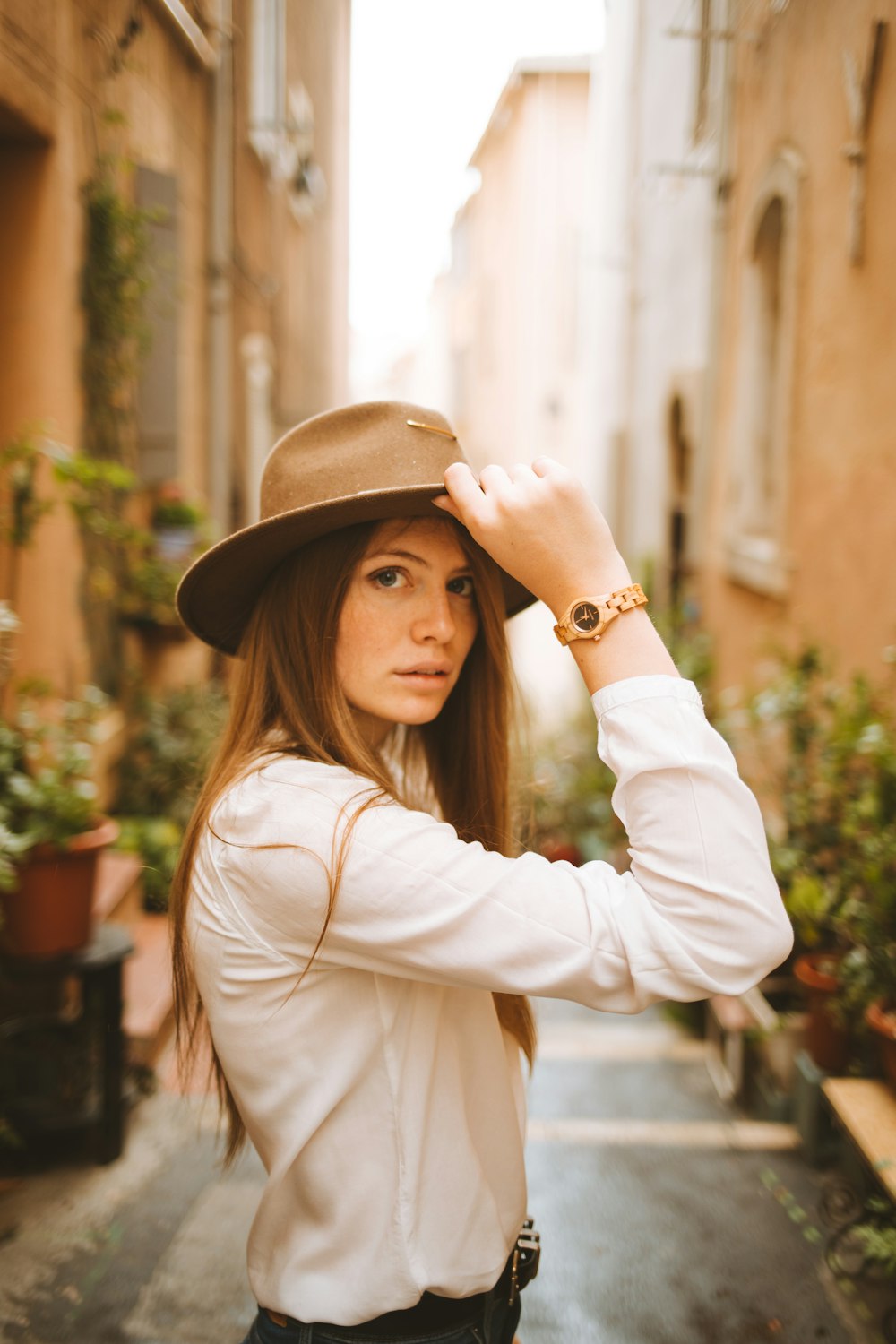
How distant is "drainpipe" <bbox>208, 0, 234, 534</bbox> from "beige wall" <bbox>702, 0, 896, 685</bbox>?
3.13 m

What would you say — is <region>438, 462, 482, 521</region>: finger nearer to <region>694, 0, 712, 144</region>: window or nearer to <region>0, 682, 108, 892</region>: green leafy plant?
<region>0, 682, 108, 892</region>: green leafy plant

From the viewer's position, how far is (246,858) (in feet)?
3.80

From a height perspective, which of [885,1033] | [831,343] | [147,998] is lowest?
[147,998]

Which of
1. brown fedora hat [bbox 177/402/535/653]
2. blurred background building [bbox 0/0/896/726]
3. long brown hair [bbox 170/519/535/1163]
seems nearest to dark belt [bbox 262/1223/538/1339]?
long brown hair [bbox 170/519/535/1163]

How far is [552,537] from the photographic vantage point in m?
1.16

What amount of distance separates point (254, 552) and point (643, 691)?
0.55m

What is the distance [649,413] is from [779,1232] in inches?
292

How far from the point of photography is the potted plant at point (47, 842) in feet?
9.37

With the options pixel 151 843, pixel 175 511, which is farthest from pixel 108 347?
pixel 151 843

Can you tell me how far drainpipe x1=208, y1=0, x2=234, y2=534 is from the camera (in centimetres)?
642

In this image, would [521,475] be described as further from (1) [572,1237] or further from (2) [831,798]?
(2) [831,798]

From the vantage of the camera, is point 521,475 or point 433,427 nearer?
point 521,475

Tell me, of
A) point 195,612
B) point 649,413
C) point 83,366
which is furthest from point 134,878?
point 649,413

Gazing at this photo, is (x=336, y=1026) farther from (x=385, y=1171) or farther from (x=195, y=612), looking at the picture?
(x=195, y=612)
